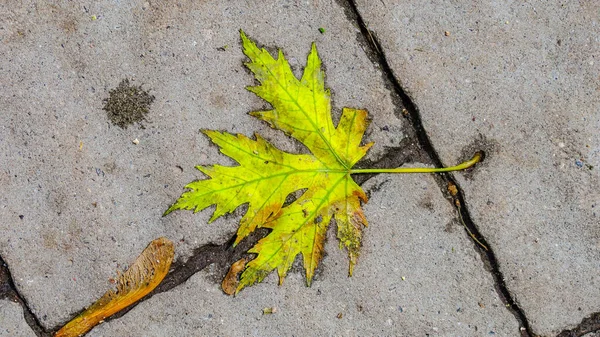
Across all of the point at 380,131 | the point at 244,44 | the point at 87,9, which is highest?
the point at 87,9

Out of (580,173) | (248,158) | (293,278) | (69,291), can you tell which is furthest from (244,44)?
(580,173)

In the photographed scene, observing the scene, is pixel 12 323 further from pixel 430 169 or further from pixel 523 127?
pixel 523 127

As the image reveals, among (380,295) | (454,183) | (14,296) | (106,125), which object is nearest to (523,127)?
(454,183)

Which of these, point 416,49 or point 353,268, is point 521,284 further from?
point 416,49

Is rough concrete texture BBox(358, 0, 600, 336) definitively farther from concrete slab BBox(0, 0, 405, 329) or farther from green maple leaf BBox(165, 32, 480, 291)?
green maple leaf BBox(165, 32, 480, 291)

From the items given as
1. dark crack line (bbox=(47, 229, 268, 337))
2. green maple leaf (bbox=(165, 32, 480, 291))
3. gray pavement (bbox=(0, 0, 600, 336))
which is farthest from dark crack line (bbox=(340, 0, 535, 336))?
dark crack line (bbox=(47, 229, 268, 337))

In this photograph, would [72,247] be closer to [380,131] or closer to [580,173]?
[380,131]

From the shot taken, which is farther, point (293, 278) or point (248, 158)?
point (293, 278)

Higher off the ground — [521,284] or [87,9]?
[87,9]
